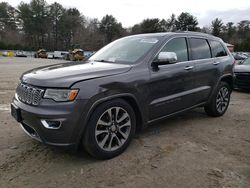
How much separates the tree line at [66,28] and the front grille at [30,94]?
64391 millimetres

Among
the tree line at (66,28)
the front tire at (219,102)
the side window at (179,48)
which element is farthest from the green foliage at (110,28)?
the side window at (179,48)

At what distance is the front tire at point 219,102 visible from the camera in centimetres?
483

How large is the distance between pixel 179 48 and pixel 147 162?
2094 mm

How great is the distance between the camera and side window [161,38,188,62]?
384 cm

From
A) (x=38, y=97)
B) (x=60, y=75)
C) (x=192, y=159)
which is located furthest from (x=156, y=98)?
(x=38, y=97)

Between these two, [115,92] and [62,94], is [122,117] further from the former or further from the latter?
[62,94]

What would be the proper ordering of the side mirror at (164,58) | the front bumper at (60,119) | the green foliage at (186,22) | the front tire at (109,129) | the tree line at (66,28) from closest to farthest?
the front bumper at (60,119)
the front tire at (109,129)
the side mirror at (164,58)
the tree line at (66,28)
the green foliage at (186,22)

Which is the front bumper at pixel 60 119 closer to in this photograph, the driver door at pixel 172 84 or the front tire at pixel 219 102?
the driver door at pixel 172 84

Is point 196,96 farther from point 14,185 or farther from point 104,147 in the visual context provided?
point 14,185

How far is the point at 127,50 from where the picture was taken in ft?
12.8

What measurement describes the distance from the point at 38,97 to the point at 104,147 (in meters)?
1.05

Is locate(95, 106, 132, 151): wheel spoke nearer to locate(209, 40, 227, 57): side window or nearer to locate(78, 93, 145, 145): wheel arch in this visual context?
locate(78, 93, 145, 145): wheel arch

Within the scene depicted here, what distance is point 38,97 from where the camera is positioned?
2715 millimetres

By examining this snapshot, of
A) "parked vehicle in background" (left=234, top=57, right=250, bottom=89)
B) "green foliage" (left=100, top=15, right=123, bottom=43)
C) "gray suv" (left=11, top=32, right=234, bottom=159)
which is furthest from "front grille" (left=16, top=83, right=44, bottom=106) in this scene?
"green foliage" (left=100, top=15, right=123, bottom=43)
